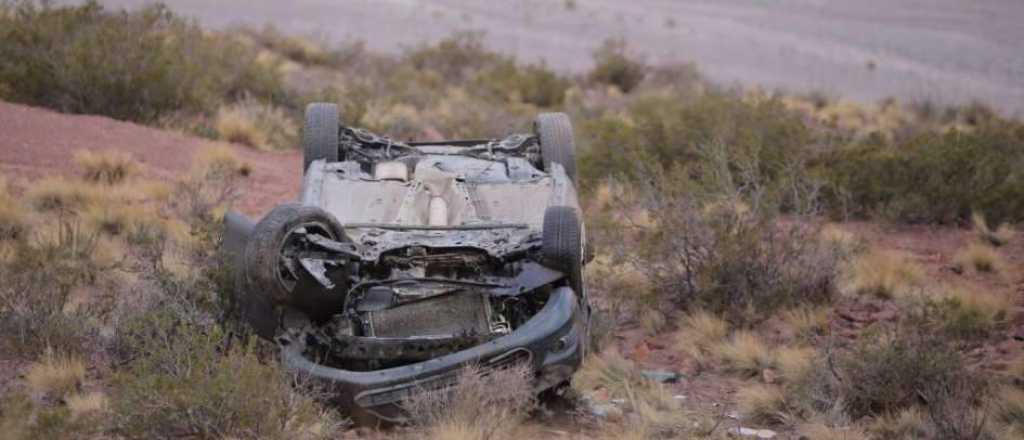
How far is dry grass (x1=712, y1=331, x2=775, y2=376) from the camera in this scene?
1002 centimetres

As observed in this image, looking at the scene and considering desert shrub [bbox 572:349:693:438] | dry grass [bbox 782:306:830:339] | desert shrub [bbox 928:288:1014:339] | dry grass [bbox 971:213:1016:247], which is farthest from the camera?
dry grass [bbox 971:213:1016:247]

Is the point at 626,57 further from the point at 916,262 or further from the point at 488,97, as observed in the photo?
the point at 916,262

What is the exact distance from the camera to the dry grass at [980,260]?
519 inches

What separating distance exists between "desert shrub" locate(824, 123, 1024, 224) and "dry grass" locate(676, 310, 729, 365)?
14.2 feet

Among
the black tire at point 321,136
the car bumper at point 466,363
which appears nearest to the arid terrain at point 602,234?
the car bumper at point 466,363

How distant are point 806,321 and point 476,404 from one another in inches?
177

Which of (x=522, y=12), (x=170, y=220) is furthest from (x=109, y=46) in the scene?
(x=522, y=12)

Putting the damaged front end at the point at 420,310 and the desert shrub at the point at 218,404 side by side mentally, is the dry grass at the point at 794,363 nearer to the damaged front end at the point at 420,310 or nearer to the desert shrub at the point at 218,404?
the damaged front end at the point at 420,310

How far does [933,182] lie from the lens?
50.6 ft

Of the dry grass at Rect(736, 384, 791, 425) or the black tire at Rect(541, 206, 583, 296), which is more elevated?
the black tire at Rect(541, 206, 583, 296)

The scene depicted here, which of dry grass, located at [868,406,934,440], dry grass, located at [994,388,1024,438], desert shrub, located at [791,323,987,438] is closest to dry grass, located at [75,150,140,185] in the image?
desert shrub, located at [791,323,987,438]

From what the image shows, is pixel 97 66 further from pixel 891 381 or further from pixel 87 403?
pixel 891 381

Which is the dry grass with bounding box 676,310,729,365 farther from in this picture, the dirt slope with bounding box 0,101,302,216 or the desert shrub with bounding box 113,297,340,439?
the dirt slope with bounding box 0,101,302,216

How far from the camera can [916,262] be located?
13.6m
